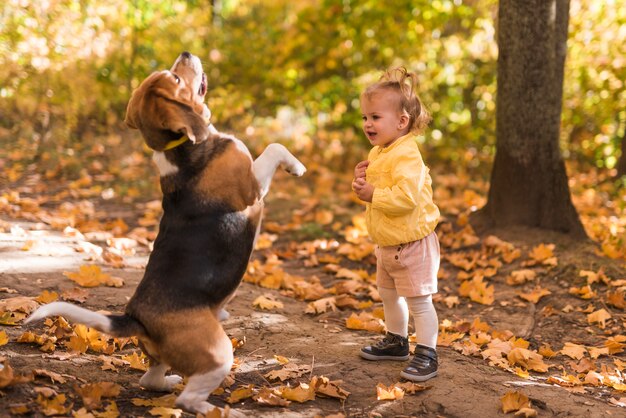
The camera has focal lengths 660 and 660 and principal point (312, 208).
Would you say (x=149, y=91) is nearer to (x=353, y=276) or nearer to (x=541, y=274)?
(x=353, y=276)

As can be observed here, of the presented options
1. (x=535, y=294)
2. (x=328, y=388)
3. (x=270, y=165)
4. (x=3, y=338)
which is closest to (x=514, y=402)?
(x=328, y=388)

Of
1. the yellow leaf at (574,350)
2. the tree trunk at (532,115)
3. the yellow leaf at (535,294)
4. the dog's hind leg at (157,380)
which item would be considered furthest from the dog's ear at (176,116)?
the tree trunk at (532,115)

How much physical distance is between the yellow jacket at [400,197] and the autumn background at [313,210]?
906 mm

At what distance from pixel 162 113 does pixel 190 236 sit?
0.67 meters

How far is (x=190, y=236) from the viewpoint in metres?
3.57

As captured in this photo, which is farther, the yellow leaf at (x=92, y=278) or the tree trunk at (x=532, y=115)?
the tree trunk at (x=532, y=115)

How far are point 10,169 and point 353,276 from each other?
6.53 m

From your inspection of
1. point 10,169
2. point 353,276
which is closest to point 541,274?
point 353,276

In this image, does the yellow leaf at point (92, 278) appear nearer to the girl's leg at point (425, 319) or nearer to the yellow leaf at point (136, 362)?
the yellow leaf at point (136, 362)

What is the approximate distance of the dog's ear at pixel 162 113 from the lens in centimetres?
345

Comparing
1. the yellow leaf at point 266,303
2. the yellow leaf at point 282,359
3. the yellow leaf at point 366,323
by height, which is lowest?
the yellow leaf at point 282,359

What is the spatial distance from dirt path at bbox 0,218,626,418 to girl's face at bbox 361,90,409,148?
150cm

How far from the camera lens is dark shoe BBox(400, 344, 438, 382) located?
158 inches

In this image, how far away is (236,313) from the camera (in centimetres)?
515
